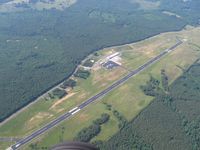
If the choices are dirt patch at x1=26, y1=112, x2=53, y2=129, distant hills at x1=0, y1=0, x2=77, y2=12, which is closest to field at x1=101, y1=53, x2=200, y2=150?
dirt patch at x1=26, y1=112, x2=53, y2=129

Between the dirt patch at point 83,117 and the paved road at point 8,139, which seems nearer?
the paved road at point 8,139

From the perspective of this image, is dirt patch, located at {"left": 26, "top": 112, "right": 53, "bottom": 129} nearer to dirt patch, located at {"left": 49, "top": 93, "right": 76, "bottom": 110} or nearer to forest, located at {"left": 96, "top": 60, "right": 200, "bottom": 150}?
dirt patch, located at {"left": 49, "top": 93, "right": 76, "bottom": 110}

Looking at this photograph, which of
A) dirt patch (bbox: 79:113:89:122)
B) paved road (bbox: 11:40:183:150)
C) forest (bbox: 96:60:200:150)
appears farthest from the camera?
dirt patch (bbox: 79:113:89:122)

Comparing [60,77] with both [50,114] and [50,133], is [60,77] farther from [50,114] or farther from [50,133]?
[50,133]

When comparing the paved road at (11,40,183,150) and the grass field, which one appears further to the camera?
the grass field

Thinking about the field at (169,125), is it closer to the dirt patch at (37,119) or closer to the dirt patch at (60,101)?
the dirt patch at (37,119)

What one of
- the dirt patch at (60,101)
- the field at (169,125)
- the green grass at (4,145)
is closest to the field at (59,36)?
the dirt patch at (60,101)

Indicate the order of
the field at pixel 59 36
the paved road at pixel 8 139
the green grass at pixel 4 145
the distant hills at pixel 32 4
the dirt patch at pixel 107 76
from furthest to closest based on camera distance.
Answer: the distant hills at pixel 32 4, the dirt patch at pixel 107 76, the field at pixel 59 36, the paved road at pixel 8 139, the green grass at pixel 4 145

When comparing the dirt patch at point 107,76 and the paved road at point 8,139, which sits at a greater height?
the dirt patch at point 107,76
